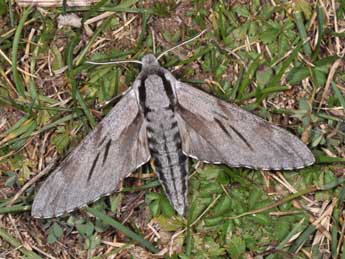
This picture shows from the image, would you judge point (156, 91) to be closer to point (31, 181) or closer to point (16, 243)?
point (31, 181)

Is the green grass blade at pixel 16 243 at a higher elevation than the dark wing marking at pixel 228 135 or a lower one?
lower

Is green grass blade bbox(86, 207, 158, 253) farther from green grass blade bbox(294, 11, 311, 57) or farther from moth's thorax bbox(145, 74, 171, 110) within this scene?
green grass blade bbox(294, 11, 311, 57)

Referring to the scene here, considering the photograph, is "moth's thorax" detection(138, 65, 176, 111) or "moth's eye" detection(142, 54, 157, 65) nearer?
"moth's thorax" detection(138, 65, 176, 111)

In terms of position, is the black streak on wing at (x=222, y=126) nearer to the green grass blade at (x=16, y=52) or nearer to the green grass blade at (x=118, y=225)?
the green grass blade at (x=118, y=225)

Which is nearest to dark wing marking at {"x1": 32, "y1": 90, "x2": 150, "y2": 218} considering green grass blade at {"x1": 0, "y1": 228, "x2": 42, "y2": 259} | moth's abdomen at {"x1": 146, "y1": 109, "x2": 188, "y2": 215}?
moth's abdomen at {"x1": 146, "y1": 109, "x2": 188, "y2": 215}

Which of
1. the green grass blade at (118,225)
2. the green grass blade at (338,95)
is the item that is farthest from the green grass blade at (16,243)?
the green grass blade at (338,95)

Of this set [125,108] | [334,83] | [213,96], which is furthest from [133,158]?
[334,83]

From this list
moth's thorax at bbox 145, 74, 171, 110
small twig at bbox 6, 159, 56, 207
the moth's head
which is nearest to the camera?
moth's thorax at bbox 145, 74, 171, 110

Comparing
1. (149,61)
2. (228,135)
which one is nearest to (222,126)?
(228,135)
